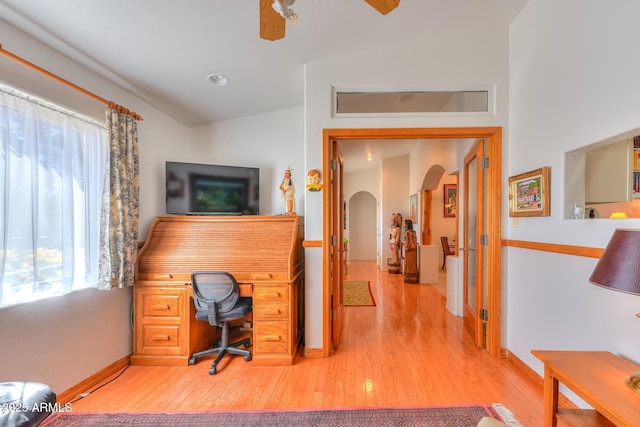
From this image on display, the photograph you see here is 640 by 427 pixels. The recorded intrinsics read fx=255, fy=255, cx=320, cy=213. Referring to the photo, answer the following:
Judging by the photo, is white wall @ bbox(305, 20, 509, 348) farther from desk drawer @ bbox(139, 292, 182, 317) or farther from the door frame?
desk drawer @ bbox(139, 292, 182, 317)

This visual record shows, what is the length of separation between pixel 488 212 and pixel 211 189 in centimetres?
283

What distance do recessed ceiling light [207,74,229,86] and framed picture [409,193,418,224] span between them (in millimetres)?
4717

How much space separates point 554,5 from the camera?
1.85 m

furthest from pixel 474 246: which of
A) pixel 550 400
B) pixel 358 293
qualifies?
pixel 358 293

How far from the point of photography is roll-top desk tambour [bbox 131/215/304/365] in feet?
7.47

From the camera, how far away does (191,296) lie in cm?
233

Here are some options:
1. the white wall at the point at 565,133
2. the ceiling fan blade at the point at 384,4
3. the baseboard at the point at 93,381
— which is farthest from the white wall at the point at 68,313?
the white wall at the point at 565,133

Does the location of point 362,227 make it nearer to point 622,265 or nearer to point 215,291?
point 215,291

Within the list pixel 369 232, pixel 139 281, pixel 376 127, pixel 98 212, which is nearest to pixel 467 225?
pixel 376 127

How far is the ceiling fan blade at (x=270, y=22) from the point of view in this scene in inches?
46.1

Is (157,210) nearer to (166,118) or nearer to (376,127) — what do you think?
(166,118)

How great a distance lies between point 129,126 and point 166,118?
71cm

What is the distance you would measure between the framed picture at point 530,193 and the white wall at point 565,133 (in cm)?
6

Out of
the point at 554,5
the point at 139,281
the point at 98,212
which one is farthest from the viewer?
the point at 139,281
